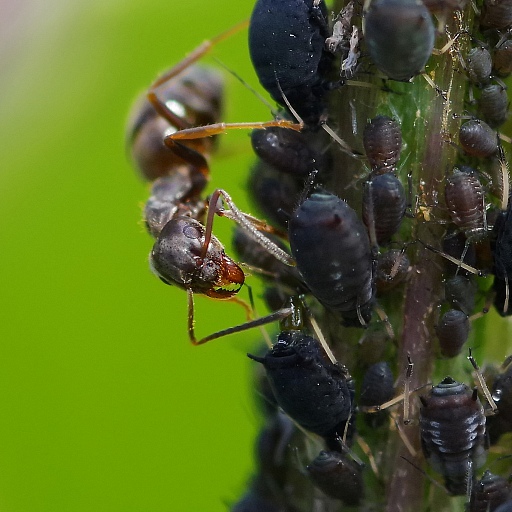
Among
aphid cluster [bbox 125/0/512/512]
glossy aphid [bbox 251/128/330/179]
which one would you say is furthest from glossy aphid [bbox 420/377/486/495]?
glossy aphid [bbox 251/128/330/179]

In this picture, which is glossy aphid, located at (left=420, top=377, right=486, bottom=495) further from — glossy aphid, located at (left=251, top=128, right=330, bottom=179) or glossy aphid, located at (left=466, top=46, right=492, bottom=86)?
glossy aphid, located at (left=466, top=46, right=492, bottom=86)

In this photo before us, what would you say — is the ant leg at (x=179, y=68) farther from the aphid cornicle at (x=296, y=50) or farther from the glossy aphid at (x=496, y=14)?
the glossy aphid at (x=496, y=14)

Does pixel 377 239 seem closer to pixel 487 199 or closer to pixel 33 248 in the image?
pixel 487 199

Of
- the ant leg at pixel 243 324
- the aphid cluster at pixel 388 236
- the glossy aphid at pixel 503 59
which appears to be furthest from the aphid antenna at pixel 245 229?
the glossy aphid at pixel 503 59

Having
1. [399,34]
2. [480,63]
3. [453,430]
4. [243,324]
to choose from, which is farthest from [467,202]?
[243,324]

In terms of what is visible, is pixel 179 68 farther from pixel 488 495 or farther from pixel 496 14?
pixel 488 495

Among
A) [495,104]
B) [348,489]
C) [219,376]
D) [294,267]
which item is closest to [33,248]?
[219,376]
